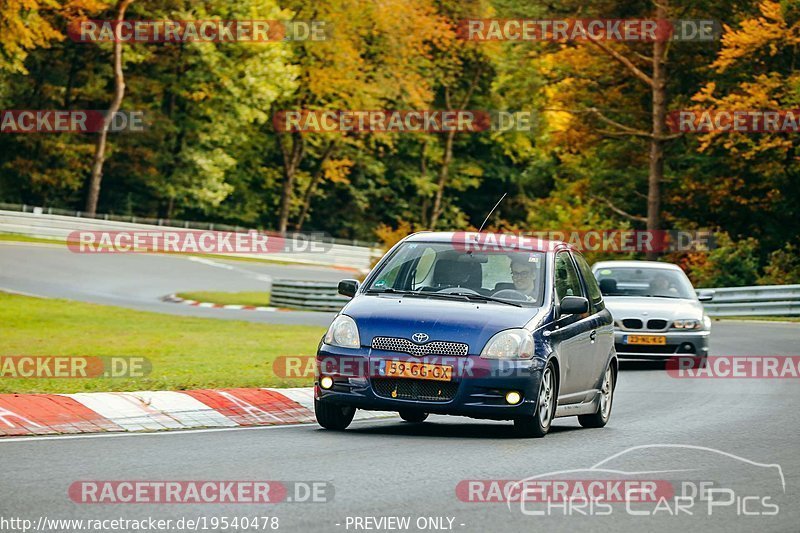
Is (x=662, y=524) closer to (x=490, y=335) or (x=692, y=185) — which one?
(x=490, y=335)

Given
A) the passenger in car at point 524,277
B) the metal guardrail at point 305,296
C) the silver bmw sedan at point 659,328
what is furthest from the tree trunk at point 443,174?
the passenger in car at point 524,277

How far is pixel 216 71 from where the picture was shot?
68062 mm

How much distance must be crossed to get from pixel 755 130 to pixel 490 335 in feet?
102

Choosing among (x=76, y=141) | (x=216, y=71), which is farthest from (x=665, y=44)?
(x=76, y=141)

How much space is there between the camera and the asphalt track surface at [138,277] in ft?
118

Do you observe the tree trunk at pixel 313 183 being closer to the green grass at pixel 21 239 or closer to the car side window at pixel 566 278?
the green grass at pixel 21 239

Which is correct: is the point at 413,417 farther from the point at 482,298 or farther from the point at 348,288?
the point at 482,298

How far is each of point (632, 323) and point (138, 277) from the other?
83.0ft

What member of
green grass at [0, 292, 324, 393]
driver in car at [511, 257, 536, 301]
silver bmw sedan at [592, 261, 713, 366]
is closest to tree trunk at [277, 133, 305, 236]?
green grass at [0, 292, 324, 393]

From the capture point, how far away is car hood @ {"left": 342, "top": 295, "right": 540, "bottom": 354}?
1193cm

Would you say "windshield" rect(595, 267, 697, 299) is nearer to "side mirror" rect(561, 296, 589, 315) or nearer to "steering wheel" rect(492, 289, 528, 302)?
"side mirror" rect(561, 296, 589, 315)

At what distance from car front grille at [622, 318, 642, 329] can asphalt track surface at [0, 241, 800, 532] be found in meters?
6.60

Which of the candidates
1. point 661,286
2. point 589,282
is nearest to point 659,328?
point 661,286

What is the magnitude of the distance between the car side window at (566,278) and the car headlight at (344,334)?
2.05m
